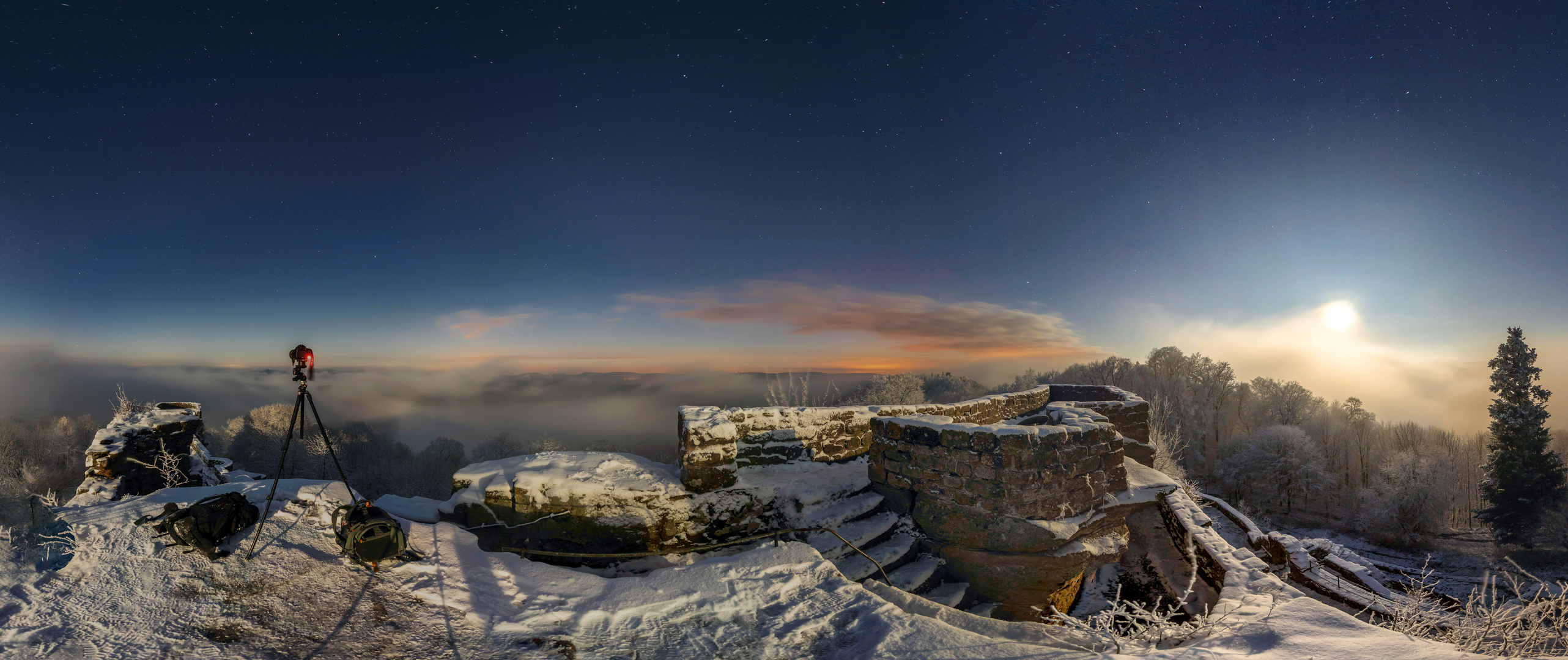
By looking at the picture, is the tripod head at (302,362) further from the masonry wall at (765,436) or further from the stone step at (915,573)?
the stone step at (915,573)

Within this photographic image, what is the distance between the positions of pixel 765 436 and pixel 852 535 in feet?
6.19

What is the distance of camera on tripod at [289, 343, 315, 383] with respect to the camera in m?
4.39

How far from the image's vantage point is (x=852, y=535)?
20.0 feet

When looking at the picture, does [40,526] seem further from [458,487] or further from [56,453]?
[56,453]

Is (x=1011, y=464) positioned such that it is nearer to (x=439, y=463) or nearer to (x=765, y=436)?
(x=765, y=436)

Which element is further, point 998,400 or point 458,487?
point 998,400

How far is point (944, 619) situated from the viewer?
3896 millimetres

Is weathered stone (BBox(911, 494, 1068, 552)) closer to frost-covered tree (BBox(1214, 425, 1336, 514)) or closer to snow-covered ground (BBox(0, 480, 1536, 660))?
snow-covered ground (BBox(0, 480, 1536, 660))

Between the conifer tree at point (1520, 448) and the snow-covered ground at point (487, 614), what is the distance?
3653 centimetres

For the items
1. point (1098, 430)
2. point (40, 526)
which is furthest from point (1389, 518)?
point (40, 526)

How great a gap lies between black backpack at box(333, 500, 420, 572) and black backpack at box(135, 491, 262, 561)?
681mm

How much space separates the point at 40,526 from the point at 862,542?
701 centimetres

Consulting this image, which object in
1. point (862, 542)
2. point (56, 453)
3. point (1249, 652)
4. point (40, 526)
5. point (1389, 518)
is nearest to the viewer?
point (1249, 652)

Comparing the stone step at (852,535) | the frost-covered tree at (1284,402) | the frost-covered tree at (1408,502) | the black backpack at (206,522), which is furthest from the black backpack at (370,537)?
the frost-covered tree at (1284,402)
